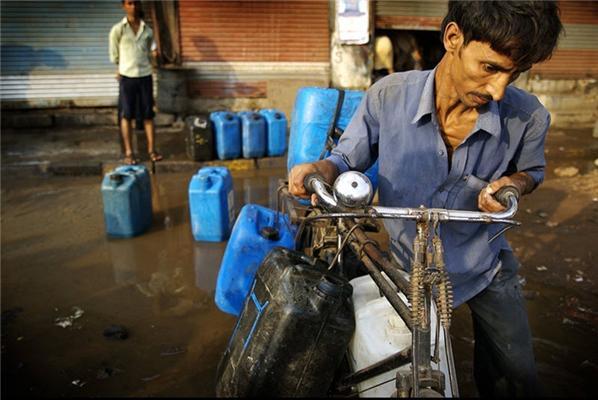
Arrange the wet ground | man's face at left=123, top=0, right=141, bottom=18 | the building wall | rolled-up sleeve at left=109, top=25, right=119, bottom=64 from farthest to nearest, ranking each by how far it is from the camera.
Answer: the building wall < rolled-up sleeve at left=109, top=25, right=119, bottom=64 < man's face at left=123, top=0, right=141, bottom=18 < the wet ground

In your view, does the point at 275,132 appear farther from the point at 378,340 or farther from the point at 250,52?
the point at 378,340

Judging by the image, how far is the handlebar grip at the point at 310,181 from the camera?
5.51 feet

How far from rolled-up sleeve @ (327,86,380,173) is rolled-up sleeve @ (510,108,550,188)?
633 millimetres

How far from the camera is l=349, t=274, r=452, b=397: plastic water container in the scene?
6.09ft

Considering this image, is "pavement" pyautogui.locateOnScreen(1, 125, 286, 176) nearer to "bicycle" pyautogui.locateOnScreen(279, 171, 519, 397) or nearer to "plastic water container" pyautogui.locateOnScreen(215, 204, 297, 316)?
"plastic water container" pyautogui.locateOnScreen(215, 204, 297, 316)

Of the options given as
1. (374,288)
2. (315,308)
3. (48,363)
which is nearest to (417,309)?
(315,308)

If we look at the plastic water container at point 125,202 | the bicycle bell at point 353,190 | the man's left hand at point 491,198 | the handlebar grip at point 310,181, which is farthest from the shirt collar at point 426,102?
the plastic water container at point 125,202

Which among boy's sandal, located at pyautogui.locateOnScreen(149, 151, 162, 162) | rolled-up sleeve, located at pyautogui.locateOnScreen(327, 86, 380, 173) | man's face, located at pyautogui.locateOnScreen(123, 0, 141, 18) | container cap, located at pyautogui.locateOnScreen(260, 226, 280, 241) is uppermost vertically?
man's face, located at pyautogui.locateOnScreen(123, 0, 141, 18)

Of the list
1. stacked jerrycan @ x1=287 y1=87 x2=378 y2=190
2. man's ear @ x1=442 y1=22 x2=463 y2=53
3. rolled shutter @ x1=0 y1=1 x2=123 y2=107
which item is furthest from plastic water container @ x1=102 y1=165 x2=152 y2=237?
rolled shutter @ x1=0 y1=1 x2=123 y2=107

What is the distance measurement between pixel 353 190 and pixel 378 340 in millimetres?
764

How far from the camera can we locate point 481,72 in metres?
1.73

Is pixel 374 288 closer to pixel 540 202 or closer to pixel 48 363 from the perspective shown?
pixel 48 363

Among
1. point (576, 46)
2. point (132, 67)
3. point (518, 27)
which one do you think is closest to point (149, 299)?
point (518, 27)

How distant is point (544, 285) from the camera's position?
4.14 m
